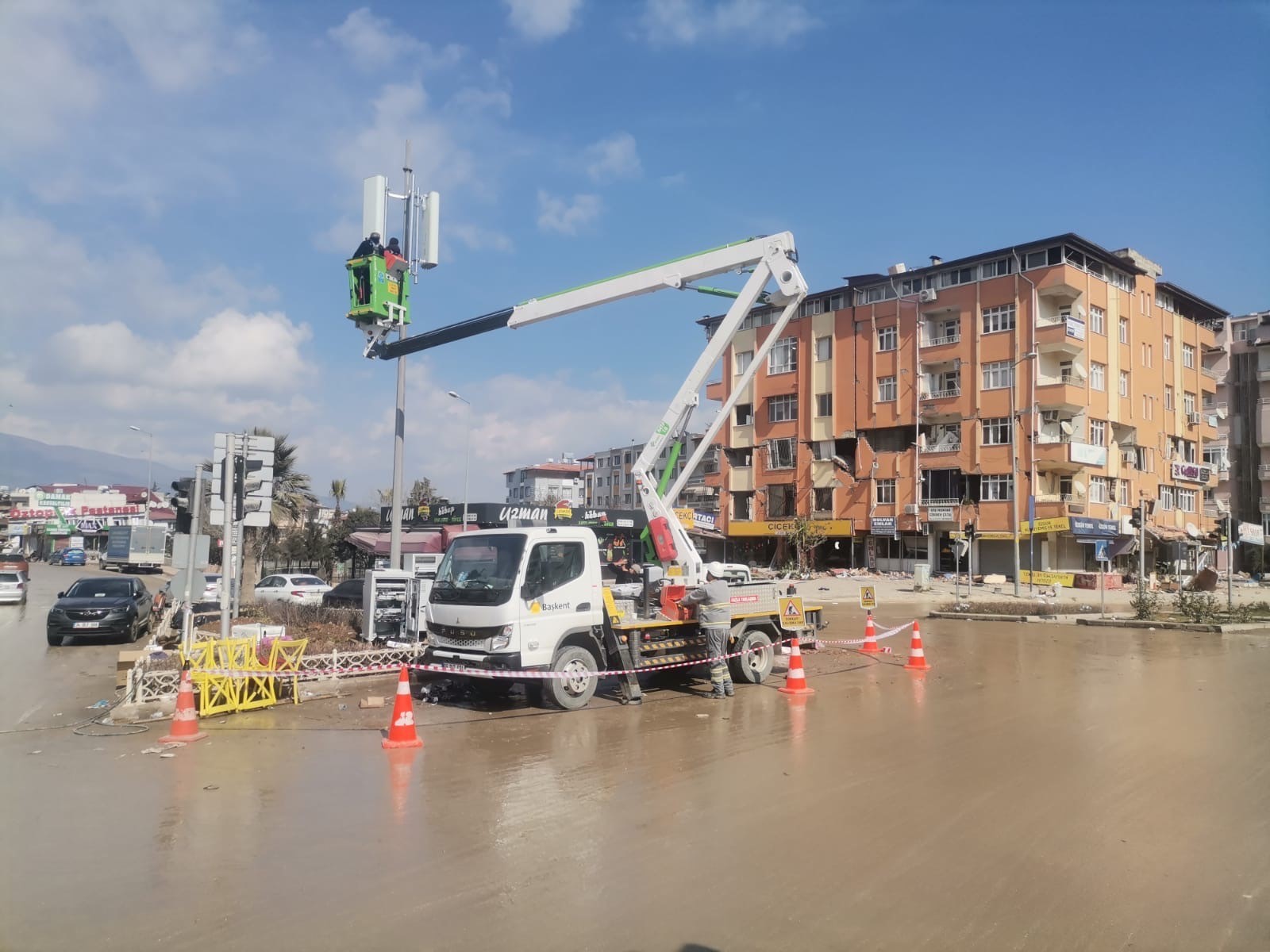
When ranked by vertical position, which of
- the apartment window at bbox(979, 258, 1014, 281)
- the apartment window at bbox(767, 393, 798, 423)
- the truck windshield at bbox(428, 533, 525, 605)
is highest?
the apartment window at bbox(979, 258, 1014, 281)

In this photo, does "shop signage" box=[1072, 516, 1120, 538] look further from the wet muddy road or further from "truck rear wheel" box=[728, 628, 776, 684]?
"truck rear wheel" box=[728, 628, 776, 684]

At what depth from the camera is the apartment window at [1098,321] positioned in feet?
157

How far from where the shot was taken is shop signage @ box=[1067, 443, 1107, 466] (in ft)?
148

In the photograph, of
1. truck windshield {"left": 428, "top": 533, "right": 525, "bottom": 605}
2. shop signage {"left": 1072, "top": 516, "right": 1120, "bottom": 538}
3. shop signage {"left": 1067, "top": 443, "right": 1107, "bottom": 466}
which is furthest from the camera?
shop signage {"left": 1067, "top": 443, "right": 1107, "bottom": 466}

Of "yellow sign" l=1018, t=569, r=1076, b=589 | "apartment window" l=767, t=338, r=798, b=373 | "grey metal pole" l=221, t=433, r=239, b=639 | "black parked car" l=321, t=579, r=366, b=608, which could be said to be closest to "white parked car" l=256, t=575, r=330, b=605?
"black parked car" l=321, t=579, r=366, b=608

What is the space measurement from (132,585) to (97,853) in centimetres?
1712

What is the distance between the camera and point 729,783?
775 centimetres

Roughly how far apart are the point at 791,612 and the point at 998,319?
39758mm

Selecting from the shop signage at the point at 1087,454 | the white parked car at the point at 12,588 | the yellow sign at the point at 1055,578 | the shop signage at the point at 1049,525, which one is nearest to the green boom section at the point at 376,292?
the white parked car at the point at 12,588

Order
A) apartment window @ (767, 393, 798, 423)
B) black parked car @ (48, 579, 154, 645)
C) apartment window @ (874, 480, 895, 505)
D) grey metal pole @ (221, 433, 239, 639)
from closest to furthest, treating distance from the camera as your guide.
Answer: grey metal pole @ (221, 433, 239, 639) → black parked car @ (48, 579, 154, 645) → apartment window @ (874, 480, 895, 505) → apartment window @ (767, 393, 798, 423)

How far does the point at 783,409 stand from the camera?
5766 centimetres

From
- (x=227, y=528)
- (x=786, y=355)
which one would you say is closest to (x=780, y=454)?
(x=786, y=355)

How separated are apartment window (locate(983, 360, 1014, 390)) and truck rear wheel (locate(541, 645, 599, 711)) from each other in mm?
41464

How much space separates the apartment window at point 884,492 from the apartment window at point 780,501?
571cm
